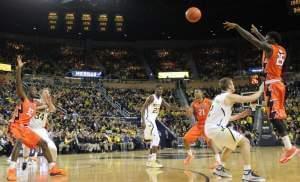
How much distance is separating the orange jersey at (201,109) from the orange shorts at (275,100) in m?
3.22

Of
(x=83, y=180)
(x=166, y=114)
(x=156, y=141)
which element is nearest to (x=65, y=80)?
(x=166, y=114)

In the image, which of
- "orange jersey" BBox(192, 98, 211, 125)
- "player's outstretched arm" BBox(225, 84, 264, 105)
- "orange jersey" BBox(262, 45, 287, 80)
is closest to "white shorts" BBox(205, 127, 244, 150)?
"player's outstretched arm" BBox(225, 84, 264, 105)

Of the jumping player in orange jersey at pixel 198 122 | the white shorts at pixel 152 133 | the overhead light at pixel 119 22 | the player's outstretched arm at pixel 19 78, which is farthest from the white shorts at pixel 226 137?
the overhead light at pixel 119 22

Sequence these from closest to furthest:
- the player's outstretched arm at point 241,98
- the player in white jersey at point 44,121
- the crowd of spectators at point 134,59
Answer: the player's outstretched arm at point 241,98
the player in white jersey at point 44,121
the crowd of spectators at point 134,59

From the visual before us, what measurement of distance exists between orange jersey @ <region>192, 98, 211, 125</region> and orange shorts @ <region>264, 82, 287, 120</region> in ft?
10.6

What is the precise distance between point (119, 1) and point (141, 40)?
11012 mm

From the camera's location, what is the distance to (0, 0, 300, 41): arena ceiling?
3572cm

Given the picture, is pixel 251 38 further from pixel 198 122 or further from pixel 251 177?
pixel 198 122

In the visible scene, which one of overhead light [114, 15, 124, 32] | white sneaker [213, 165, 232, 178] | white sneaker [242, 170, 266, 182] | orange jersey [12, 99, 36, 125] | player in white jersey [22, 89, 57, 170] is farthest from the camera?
overhead light [114, 15, 124, 32]

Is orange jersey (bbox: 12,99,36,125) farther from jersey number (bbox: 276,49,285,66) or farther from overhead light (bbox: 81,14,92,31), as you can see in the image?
overhead light (bbox: 81,14,92,31)

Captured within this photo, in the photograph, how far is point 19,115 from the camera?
27.2ft

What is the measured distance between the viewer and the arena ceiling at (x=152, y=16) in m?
35.7

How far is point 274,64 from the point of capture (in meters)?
6.81

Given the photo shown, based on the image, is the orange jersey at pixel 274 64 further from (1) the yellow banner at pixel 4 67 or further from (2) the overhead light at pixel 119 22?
(2) the overhead light at pixel 119 22
